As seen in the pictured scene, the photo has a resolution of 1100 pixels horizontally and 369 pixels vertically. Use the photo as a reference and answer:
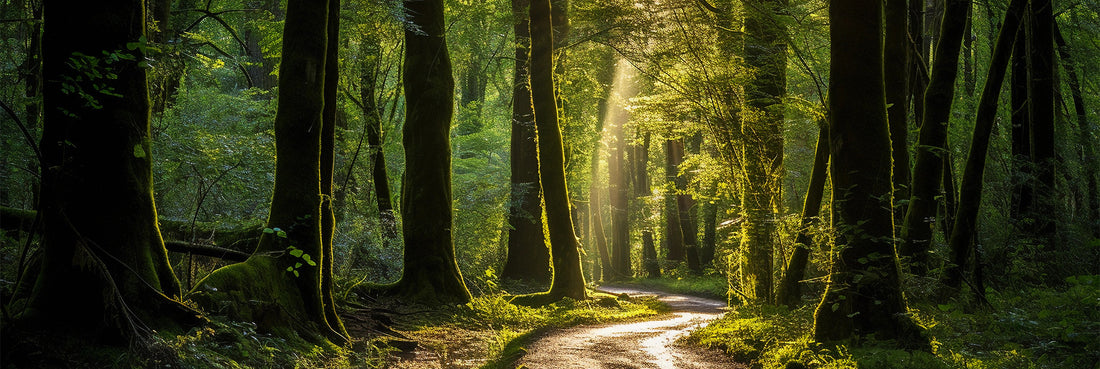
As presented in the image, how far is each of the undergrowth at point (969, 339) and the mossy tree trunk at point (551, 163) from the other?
4.96 meters

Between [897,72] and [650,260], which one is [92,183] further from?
[650,260]

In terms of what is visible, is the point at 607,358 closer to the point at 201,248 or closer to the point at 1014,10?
the point at 201,248

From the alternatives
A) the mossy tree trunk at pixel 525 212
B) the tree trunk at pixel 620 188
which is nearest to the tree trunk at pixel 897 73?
the mossy tree trunk at pixel 525 212

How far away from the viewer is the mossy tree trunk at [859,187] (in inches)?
276

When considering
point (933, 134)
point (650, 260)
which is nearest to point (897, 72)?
point (933, 134)

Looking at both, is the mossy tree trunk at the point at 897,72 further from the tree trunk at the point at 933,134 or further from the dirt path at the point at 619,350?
the dirt path at the point at 619,350

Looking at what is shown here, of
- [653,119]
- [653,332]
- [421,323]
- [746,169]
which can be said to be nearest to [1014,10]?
[746,169]

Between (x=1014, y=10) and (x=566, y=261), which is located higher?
(x=1014, y=10)

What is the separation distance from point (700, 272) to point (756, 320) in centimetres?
2204

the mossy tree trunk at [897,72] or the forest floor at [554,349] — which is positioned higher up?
the mossy tree trunk at [897,72]

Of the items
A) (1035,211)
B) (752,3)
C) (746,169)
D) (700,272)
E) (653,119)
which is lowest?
(700,272)

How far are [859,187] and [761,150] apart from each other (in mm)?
6167

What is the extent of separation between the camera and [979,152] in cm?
962

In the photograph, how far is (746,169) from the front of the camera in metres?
13.6
